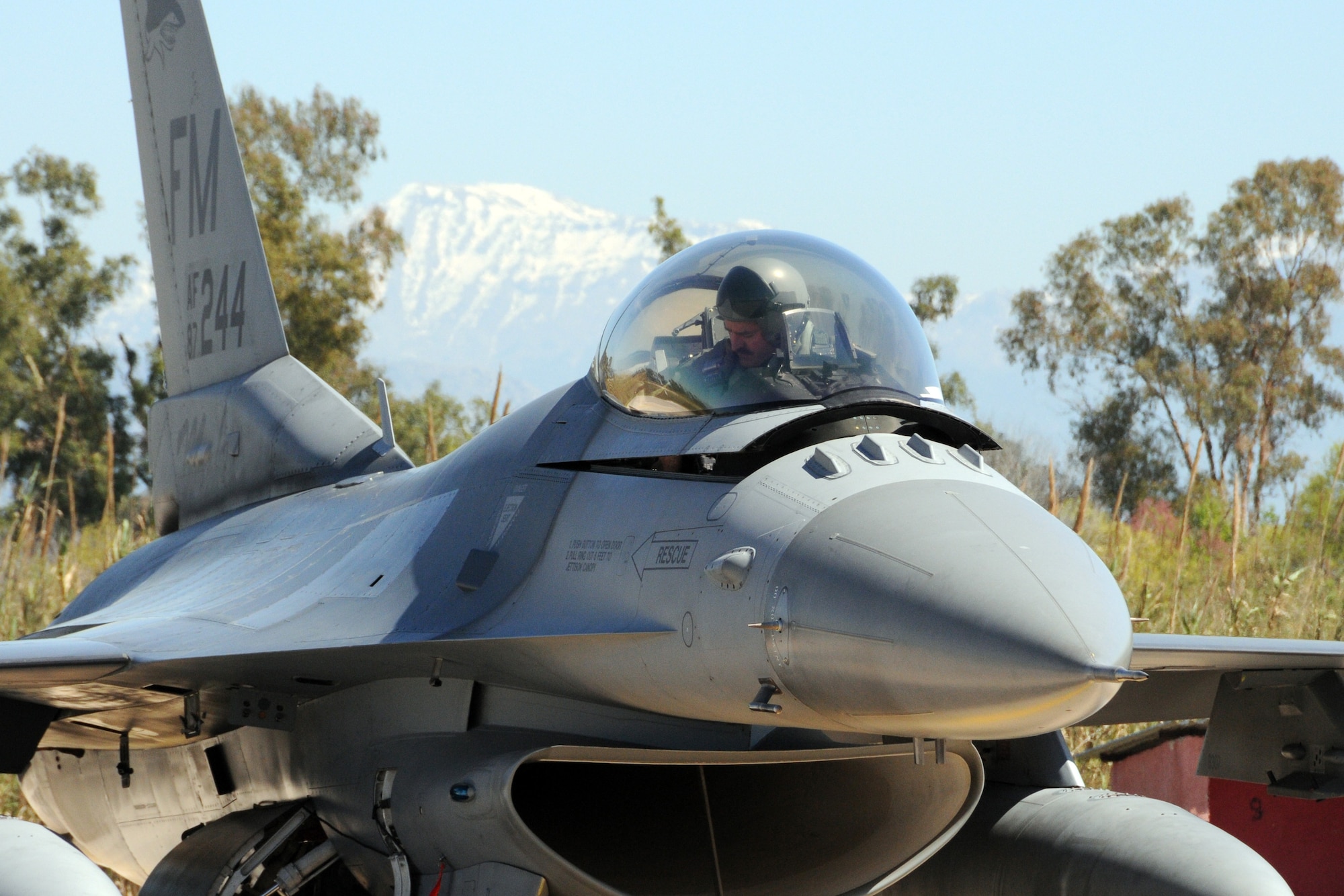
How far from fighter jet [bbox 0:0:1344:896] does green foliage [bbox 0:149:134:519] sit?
90.9 feet

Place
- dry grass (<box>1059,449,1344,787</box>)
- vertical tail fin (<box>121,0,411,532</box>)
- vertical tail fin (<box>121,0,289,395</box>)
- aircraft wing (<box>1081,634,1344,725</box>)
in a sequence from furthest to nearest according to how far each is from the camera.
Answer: dry grass (<box>1059,449,1344,787</box>), vertical tail fin (<box>121,0,289,395</box>), vertical tail fin (<box>121,0,411,532</box>), aircraft wing (<box>1081,634,1344,725</box>)

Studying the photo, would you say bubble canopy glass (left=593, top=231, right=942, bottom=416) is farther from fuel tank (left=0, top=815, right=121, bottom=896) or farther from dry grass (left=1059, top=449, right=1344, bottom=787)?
dry grass (left=1059, top=449, right=1344, bottom=787)

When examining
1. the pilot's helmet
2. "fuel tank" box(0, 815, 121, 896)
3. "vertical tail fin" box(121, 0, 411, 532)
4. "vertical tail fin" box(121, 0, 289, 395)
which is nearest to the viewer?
"fuel tank" box(0, 815, 121, 896)

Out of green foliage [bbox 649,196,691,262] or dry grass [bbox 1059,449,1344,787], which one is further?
Answer: green foliage [bbox 649,196,691,262]

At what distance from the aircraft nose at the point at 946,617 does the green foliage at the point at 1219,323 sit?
2964 centimetres

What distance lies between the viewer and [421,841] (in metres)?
4.24

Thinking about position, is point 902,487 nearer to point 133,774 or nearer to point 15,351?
point 133,774

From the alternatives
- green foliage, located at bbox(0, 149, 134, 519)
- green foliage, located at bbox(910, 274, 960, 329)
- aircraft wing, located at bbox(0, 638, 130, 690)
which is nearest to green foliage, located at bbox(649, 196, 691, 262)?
green foliage, located at bbox(910, 274, 960, 329)

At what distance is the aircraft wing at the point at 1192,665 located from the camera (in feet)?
16.3

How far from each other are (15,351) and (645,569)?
32.3 meters

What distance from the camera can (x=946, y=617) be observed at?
296cm

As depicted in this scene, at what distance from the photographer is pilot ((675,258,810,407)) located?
3.86 metres

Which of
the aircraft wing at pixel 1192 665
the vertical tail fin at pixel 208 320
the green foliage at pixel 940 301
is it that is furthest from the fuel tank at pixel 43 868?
the green foliage at pixel 940 301

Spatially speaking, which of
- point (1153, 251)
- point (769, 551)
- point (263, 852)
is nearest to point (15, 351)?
point (1153, 251)
